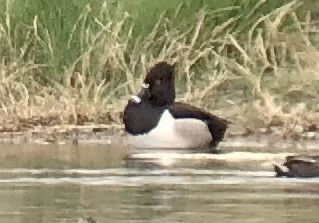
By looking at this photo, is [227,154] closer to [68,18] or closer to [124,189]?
[124,189]

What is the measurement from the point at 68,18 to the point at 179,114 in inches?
28.6

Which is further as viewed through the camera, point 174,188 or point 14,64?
point 14,64

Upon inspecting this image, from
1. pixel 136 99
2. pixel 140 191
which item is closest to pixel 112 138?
pixel 136 99

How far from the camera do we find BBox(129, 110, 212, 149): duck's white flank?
14.2 ft

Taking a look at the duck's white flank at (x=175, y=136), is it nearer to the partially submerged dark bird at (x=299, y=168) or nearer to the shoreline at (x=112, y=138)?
the shoreline at (x=112, y=138)

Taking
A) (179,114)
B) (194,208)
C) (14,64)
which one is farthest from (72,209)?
(14,64)

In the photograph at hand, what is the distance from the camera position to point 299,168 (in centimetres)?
375

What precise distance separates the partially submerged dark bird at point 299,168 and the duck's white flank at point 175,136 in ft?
1.88

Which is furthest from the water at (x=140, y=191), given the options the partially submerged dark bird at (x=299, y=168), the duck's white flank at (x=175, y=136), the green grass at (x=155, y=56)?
the green grass at (x=155, y=56)

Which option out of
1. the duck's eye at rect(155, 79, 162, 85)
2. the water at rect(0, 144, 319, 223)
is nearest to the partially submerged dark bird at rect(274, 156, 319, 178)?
the water at rect(0, 144, 319, 223)

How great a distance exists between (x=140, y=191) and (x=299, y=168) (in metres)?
0.49

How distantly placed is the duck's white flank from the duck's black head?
0.41 feet

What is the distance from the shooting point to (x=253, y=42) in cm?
477

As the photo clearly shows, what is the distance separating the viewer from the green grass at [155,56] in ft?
14.7
